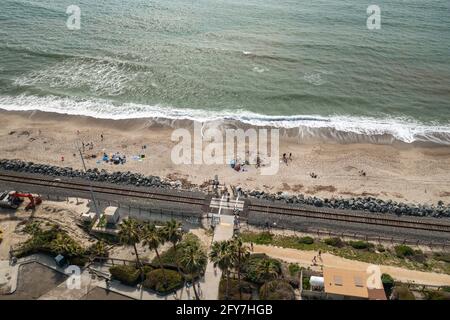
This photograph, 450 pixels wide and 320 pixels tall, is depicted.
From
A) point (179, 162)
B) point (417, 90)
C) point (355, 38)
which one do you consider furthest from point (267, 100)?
point (355, 38)

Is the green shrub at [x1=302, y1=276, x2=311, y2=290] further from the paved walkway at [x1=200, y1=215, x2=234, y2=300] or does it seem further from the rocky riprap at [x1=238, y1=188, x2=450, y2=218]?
the rocky riprap at [x1=238, y1=188, x2=450, y2=218]

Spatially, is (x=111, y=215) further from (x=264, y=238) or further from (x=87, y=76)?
(x=87, y=76)

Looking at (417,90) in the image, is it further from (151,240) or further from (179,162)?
(151,240)

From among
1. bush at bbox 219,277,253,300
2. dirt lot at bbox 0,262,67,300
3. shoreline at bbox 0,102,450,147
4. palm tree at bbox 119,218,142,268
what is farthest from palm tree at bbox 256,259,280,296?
shoreline at bbox 0,102,450,147

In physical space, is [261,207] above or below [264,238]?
above

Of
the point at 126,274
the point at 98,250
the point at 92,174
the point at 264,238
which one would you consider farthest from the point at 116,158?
the point at 264,238

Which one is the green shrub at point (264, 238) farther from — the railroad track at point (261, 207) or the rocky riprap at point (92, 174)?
the rocky riprap at point (92, 174)

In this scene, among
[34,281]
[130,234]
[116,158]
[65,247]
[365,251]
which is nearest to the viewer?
[130,234]
